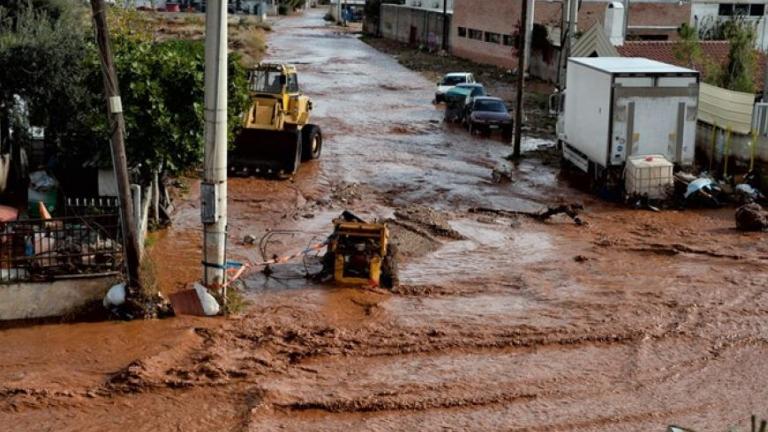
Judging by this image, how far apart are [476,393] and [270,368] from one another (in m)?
2.52

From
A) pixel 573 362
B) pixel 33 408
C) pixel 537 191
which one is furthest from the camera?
pixel 537 191

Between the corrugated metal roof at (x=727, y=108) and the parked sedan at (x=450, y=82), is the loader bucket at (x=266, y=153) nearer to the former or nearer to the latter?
the corrugated metal roof at (x=727, y=108)

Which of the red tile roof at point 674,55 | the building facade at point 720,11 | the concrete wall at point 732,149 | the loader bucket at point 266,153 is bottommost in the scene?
the loader bucket at point 266,153

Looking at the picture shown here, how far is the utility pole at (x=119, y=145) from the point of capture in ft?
43.9

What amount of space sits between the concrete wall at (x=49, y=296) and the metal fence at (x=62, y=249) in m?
0.11

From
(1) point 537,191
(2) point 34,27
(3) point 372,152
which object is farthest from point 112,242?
(3) point 372,152

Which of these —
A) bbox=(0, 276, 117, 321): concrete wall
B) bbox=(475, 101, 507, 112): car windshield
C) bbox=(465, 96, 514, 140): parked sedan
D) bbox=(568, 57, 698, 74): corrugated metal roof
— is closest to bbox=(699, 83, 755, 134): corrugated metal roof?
bbox=(568, 57, 698, 74): corrugated metal roof

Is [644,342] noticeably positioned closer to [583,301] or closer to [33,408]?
[583,301]

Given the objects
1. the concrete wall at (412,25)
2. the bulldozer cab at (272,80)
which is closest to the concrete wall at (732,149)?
the bulldozer cab at (272,80)

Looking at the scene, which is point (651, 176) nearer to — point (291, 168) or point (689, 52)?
point (291, 168)

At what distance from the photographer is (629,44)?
1467 inches

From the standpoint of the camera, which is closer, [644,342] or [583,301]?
[644,342]

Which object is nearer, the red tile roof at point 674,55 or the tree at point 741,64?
the tree at point 741,64

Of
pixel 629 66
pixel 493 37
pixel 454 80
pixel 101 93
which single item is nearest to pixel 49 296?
pixel 101 93
